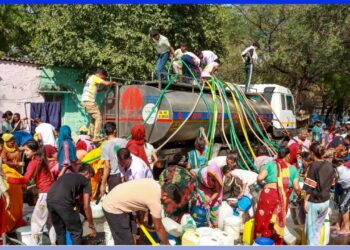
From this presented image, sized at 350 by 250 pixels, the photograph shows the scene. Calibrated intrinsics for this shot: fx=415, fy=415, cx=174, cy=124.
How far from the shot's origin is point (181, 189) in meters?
5.44

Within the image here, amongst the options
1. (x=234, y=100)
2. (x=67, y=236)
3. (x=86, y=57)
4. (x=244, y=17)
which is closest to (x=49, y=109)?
(x=86, y=57)

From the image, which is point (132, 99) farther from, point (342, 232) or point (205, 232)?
point (342, 232)

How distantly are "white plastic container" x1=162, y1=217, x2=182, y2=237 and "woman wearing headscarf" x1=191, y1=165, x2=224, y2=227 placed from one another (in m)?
0.85

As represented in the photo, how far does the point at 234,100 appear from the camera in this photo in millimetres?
10039

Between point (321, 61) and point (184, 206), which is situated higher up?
point (321, 61)

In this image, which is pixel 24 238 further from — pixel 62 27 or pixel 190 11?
pixel 190 11

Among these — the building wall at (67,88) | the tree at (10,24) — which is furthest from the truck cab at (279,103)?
the tree at (10,24)

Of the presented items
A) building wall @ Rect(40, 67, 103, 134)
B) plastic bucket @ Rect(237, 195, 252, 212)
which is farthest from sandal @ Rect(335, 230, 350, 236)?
building wall @ Rect(40, 67, 103, 134)

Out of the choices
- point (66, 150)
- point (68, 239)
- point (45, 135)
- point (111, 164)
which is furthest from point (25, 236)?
point (45, 135)

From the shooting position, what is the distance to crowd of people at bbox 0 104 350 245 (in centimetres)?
437

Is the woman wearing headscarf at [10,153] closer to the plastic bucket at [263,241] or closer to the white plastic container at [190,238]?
the white plastic container at [190,238]

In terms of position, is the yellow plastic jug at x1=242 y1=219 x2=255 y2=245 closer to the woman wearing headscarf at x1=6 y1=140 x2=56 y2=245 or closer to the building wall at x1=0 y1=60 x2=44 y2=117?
the woman wearing headscarf at x1=6 y1=140 x2=56 y2=245

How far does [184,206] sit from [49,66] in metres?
12.5

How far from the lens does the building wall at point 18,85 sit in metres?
15.2
